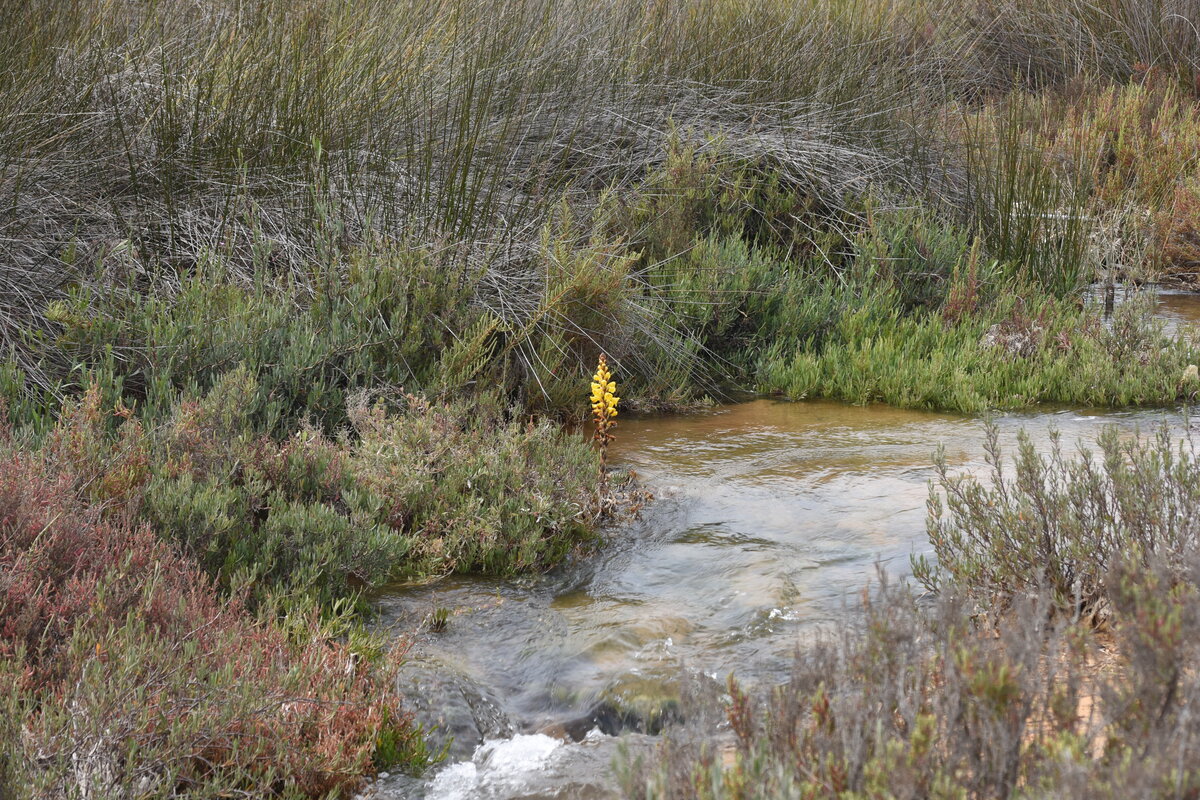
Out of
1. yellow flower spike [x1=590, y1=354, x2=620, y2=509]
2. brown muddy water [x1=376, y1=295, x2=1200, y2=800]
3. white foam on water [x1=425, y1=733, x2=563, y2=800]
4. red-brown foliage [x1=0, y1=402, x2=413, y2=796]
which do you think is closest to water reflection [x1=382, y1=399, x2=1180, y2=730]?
brown muddy water [x1=376, y1=295, x2=1200, y2=800]

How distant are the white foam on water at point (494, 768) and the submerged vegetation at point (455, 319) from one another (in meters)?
0.12

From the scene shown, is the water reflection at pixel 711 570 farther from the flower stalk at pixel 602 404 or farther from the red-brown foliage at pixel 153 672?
the red-brown foliage at pixel 153 672

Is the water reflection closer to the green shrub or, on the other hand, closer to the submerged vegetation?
the submerged vegetation

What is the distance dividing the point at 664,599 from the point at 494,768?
1118 millimetres

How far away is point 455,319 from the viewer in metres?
6.02

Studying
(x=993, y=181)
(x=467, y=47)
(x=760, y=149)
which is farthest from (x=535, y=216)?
(x=993, y=181)

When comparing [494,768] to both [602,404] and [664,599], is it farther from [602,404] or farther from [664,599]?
[602,404]

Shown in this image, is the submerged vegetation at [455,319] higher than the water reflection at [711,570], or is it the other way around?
the submerged vegetation at [455,319]

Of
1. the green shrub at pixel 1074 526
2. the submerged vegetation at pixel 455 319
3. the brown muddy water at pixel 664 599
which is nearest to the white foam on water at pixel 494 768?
the brown muddy water at pixel 664 599

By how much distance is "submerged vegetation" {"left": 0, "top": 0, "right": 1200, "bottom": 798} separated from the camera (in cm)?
272

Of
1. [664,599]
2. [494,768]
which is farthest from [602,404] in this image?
[494,768]

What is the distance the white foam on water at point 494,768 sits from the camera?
2992 mm

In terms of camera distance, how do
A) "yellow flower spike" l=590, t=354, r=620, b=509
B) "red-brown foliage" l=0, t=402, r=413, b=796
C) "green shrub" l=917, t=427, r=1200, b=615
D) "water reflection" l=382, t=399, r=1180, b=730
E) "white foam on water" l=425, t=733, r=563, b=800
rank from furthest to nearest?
"yellow flower spike" l=590, t=354, r=620, b=509, "water reflection" l=382, t=399, r=1180, b=730, "green shrub" l=917, t=427, r=1200, b=615, "white foam on water" l=425, t=733, r=563, b=800, "red-brown foliage" l=0, t=402, r=413, b=796

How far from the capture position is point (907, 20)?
1210cm
